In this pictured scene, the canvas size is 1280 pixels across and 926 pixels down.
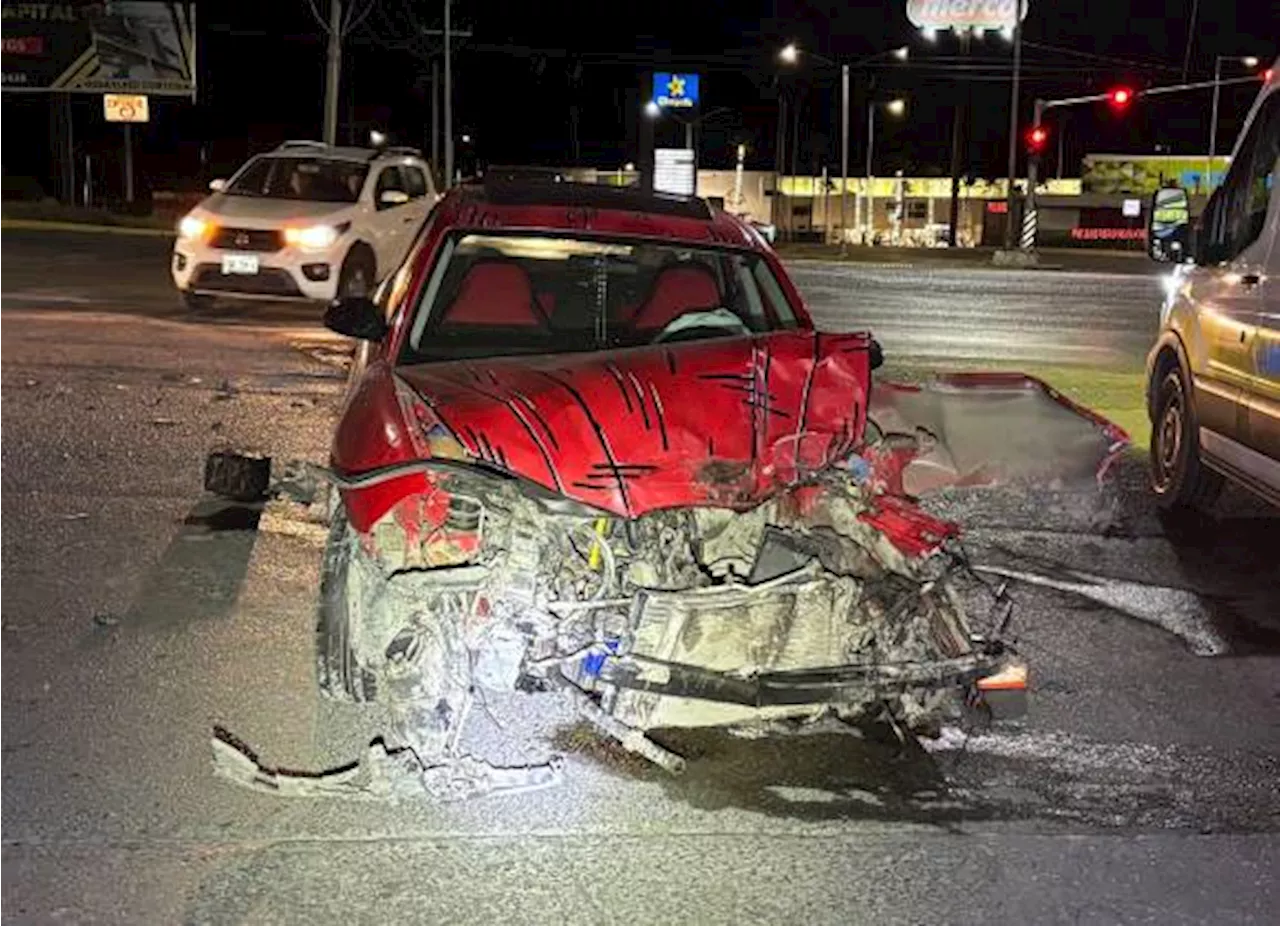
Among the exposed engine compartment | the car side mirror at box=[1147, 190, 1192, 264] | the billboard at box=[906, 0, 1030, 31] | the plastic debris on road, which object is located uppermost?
the billboard at box=[906, 0, 1030, 31]

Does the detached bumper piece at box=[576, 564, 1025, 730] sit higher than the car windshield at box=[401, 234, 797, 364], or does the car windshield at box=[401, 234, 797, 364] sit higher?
the car windshield at box=[401, 234, 797, 364]

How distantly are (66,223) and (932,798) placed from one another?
3440 cm

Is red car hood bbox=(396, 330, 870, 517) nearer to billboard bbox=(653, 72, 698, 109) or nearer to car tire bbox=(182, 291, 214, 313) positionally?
car tire bbox=(182, 291, 214, 313)

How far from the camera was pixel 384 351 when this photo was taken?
19.8ft

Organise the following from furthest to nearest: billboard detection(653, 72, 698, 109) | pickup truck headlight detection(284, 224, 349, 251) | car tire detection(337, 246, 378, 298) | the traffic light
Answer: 1. billboard detection(653, 72, 698, 109)
2. the traffic light
3. car tire detection(337, 246, 378, 298)
4. pickup truck headlight detection(284, 224, 349, 251)

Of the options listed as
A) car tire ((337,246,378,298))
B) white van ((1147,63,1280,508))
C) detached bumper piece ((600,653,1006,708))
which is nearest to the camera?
detached bumper piece ((600,653,1006,708))

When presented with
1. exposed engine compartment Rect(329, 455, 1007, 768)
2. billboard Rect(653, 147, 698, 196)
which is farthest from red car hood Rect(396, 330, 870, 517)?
billboard Rect(653, 147, 698, 196)

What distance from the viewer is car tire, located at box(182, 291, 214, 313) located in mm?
16578

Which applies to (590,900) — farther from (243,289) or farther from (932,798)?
(243,289)

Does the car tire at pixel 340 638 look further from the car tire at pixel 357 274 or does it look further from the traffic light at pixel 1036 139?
the traffic light at pixel 1036 139

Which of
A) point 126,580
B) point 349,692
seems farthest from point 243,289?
point 349,692

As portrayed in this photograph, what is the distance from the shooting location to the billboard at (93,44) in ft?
132

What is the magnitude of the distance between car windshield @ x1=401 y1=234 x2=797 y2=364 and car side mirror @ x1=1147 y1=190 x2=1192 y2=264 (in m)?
2.78

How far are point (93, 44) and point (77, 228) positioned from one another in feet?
29.4
